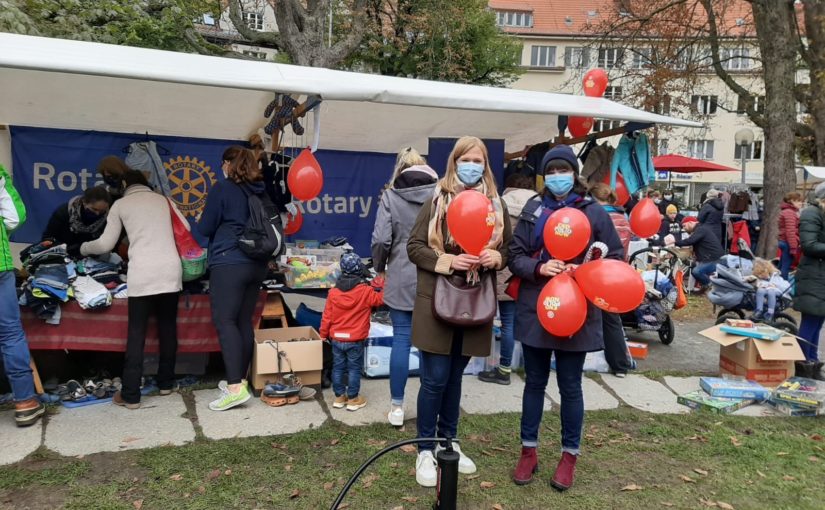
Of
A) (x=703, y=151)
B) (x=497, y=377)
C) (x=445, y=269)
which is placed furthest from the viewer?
(x=703, y=151)

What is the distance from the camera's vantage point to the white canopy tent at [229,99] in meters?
3.62

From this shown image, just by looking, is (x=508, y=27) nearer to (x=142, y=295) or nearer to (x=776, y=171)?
(x=776, y=171)

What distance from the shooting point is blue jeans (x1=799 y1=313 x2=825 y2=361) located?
5.22 metres

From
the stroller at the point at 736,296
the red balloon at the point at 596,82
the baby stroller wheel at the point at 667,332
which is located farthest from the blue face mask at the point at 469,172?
the stroller at the point at 736,296

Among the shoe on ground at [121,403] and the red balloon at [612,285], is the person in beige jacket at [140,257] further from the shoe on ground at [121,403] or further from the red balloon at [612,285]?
the red balloon at [612,285]

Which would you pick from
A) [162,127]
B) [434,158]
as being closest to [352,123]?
[434,158]

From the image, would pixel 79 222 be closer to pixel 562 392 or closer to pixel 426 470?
pixel 426 470

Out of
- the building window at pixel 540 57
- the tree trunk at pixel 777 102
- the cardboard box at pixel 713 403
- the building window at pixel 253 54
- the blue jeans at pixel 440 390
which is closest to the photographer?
the blue jeans at pixel 440 390

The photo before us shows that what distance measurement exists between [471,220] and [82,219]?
358cm

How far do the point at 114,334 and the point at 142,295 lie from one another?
1.86 ft

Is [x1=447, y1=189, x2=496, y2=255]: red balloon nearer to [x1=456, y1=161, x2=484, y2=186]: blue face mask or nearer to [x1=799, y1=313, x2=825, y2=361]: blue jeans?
[x1=456, y1=161, x2=484, y2=186]: blue face mask

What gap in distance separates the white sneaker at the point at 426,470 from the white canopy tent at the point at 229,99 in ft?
8.17

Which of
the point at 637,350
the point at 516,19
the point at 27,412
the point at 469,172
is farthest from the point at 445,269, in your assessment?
the point at 516,19

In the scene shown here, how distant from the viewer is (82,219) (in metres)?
4.73
